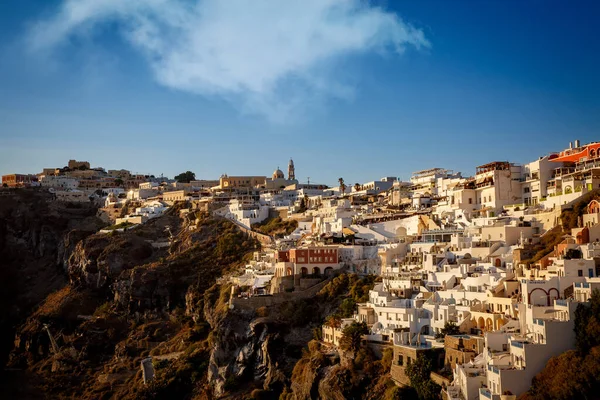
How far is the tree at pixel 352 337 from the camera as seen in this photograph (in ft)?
132

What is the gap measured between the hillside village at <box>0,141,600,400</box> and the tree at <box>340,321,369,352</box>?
0.30 metres

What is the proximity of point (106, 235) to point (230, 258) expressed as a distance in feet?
64.1

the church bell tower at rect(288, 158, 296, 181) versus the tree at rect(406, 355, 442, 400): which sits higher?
the church bell tower at rect(288, 158, 296, 181)

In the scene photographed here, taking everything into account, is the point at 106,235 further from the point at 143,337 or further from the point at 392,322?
the point at 392,322

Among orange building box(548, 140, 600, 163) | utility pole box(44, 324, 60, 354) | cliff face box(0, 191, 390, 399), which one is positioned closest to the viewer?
cliff face box(0, 191, 390, 399)

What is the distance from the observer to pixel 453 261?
149 feet

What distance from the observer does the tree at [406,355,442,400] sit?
33406 millimetres

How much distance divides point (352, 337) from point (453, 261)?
9.01m

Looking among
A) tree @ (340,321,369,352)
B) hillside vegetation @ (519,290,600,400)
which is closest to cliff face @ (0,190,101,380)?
tree @ (340,321,369,352)

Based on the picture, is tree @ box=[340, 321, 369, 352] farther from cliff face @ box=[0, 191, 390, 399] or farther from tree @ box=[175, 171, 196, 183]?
tree @ box=[175, 171, 196, 183]

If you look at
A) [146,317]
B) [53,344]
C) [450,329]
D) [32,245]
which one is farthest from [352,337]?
[32,245]

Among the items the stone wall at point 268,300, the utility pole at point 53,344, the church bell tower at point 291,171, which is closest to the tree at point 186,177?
the church bell tower at point 291,171

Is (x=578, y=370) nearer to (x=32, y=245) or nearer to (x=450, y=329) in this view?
(x=450, y=329)

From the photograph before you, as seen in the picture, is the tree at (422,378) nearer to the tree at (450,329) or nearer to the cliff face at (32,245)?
the tree at (450,329)
